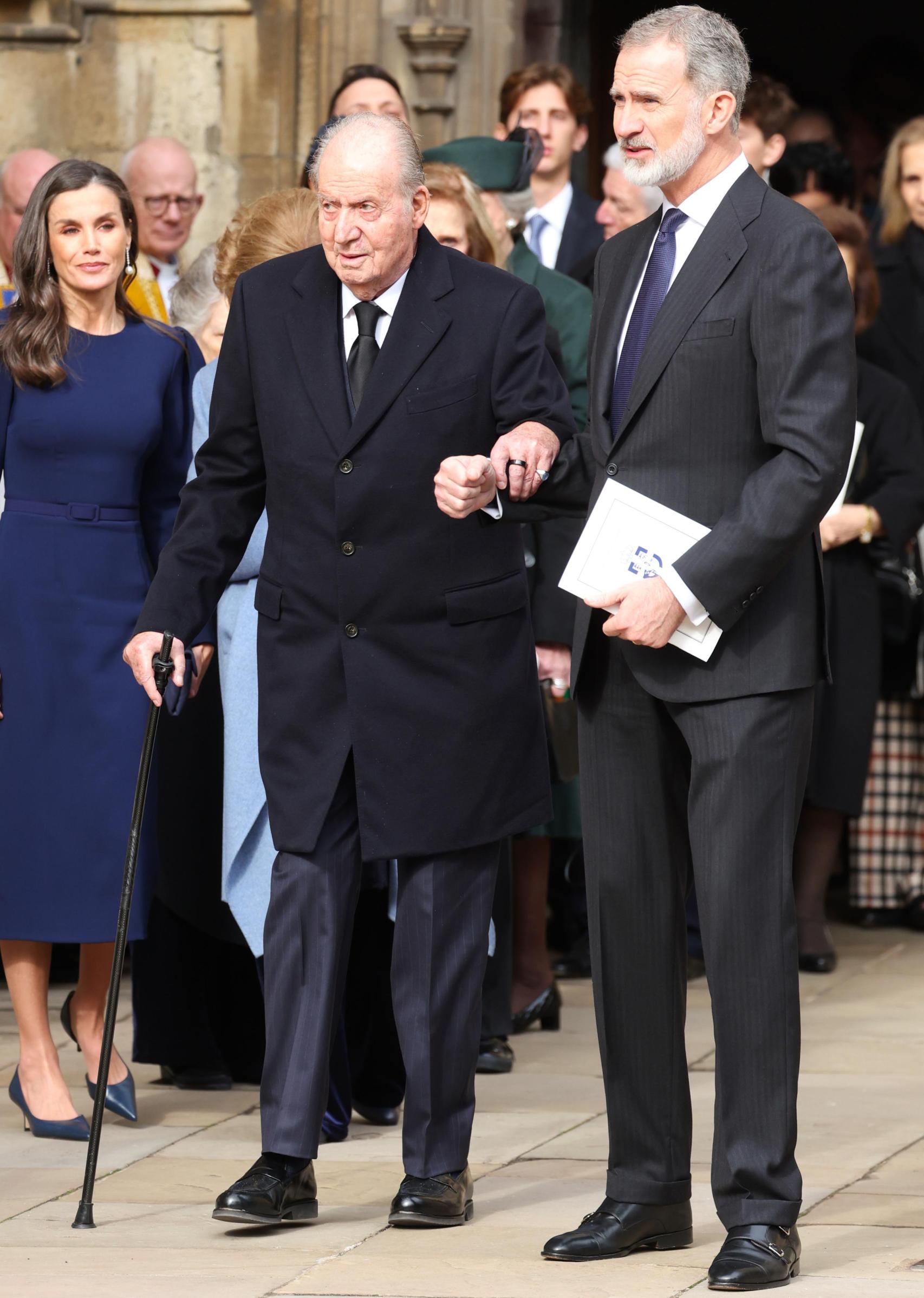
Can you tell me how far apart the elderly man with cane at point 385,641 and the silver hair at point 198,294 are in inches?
A: 55.3

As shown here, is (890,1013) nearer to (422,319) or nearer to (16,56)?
(422,319)

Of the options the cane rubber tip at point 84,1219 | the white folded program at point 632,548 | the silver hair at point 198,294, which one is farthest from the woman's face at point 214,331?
the cane rubber tip at point 84,1219

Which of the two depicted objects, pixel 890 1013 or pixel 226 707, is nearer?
pixel 226 707

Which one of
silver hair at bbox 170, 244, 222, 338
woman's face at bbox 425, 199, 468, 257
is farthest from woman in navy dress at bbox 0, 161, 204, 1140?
woman's face at bbox 425, 199, 468, 257

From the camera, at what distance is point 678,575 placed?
411 cm

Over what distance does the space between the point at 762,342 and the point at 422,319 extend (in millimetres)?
769

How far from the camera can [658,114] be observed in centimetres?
418

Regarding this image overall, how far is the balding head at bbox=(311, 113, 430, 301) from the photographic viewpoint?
14.8ft

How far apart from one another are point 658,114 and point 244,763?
190 centimetres

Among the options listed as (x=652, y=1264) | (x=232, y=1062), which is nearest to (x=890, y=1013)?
(x=232, y=1062)

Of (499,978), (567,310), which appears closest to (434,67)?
(567,310)

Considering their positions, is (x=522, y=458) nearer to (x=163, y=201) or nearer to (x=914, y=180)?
(x=163, y=201)

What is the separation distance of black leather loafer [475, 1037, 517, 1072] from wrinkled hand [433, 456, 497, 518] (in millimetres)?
2246

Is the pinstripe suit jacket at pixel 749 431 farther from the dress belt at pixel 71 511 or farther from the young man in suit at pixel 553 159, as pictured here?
the young man in suit at pixel 553 159
